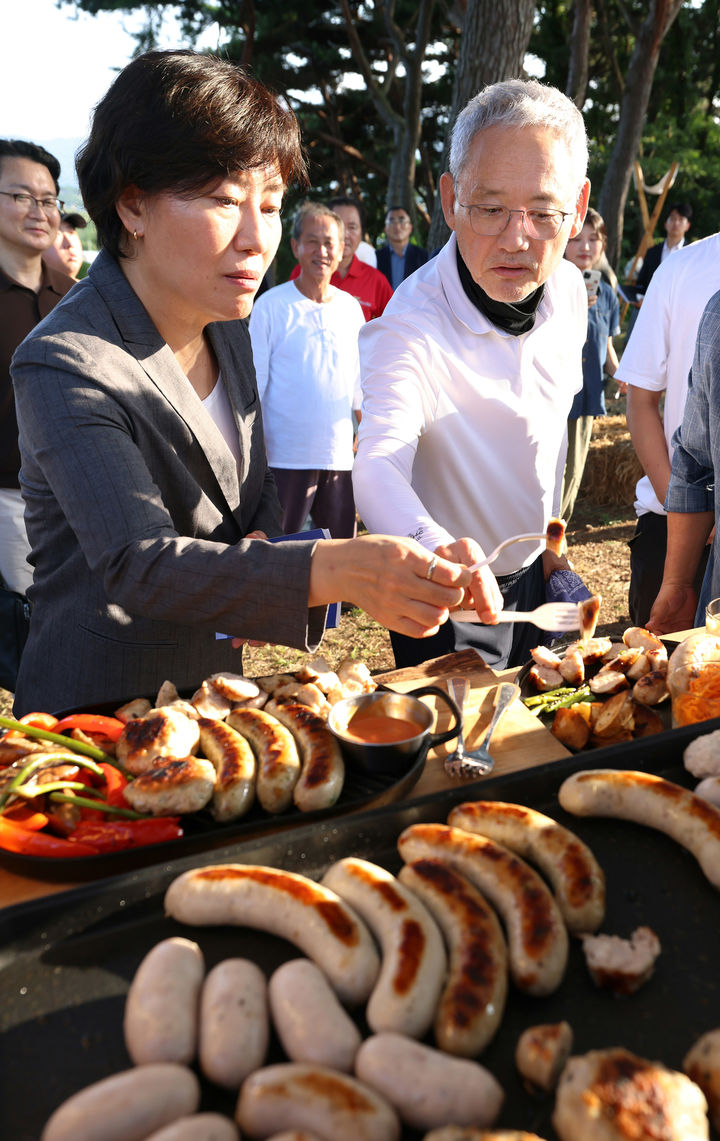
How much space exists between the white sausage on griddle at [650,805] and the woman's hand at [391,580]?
0.50m

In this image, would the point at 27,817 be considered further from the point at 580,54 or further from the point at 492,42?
the point at 580,54

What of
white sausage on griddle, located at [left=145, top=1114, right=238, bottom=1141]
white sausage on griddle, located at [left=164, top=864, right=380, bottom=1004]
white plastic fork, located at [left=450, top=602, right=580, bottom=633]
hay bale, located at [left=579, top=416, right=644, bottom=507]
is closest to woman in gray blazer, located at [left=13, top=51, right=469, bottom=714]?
white plastic fork, located at [left=450, top=602, right=580, bottom=633]

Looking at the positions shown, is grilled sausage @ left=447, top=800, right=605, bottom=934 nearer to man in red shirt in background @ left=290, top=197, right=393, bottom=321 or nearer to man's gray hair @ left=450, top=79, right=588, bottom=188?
man's gray hair @ left=450, top=79, right=588, bottom=188

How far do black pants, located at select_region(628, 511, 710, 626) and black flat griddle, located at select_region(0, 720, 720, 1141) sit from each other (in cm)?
255

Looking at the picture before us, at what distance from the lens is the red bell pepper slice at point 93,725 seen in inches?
77.9

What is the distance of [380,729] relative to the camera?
6.41ft

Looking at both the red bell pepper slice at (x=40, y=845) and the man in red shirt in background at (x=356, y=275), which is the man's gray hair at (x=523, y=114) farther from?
the man in red shirt in background at (x=356, y=275)

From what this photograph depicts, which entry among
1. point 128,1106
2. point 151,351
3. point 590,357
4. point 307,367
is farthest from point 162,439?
point 590,357

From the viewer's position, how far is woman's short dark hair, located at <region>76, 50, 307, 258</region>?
2.17m

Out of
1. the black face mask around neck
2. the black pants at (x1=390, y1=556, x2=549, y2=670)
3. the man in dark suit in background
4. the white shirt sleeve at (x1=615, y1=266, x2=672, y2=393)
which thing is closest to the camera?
the black face mask around neck

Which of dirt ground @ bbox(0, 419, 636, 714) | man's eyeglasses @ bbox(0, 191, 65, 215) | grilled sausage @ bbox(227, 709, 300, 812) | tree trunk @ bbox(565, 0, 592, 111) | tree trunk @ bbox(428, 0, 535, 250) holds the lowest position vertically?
dirt ground @ bbox(0, 419, 636, 714)

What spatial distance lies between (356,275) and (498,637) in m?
6.71

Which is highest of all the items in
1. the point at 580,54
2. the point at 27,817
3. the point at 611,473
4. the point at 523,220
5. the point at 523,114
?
the point at 580,54

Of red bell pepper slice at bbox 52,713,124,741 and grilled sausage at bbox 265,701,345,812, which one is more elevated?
grilled sausage at bbox 265,701,345,812
